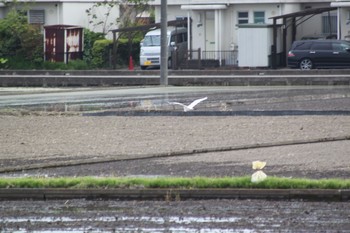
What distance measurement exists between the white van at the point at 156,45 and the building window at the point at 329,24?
7758mm

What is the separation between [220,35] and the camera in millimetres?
54500

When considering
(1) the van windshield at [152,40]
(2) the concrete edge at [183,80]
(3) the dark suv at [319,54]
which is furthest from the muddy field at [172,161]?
(1) the van windshield at [152,40]

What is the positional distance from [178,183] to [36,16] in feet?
161

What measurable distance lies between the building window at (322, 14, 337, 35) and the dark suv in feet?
20.6

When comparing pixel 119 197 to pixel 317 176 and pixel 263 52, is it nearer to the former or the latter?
pixel 317 176

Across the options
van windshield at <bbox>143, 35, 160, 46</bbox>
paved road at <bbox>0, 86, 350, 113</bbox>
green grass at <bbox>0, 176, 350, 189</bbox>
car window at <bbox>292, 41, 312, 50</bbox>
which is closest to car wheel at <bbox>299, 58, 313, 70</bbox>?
car window at <bbox>292, 41, 312, 50</bbox>

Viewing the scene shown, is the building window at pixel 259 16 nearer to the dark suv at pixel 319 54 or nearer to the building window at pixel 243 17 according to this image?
the building window at pixel 243 17

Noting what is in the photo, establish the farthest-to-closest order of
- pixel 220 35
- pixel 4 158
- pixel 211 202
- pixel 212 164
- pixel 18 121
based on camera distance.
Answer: pixel 220 35 < pixel 18 121 < pixel 4 158 < pixel 212 164 < pixel 211 202

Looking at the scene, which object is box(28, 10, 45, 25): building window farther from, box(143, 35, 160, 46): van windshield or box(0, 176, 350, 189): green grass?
box(0, 176, 350, 189): green grass

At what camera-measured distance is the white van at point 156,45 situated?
53344 mm

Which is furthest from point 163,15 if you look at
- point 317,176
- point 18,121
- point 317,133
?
point 317,176

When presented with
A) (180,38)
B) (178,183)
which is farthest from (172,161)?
(180,38)

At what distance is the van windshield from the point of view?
54159 millimetres

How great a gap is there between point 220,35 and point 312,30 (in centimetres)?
528
